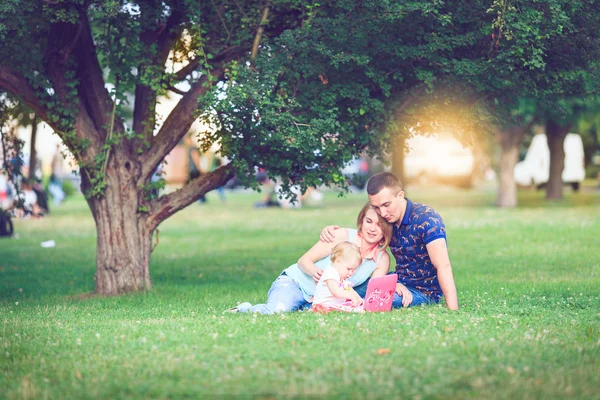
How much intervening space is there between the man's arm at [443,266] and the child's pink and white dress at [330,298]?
0.85m

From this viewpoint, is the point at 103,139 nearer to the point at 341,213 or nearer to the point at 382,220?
the point at 382,220

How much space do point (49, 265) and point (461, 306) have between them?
9.32 meters

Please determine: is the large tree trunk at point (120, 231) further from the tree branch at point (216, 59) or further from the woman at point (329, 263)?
the woman at point (329, 263)

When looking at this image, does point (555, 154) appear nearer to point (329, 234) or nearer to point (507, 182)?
point (507, 182)

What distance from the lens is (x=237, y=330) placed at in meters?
7.56

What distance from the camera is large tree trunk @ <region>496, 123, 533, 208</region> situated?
2912 centimetres

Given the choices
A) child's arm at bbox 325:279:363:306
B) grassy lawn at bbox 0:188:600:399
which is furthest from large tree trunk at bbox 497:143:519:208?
child's arm at bbox 325:279:363:306

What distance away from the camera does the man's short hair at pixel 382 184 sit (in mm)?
8438

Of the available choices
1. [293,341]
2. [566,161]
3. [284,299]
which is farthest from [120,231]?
[566,161]

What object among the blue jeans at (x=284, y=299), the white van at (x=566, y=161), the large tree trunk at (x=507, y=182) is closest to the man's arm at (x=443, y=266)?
the blue jeans at (x=284, y=299)

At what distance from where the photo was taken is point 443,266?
8.36 metres

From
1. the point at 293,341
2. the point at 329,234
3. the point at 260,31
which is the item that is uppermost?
the point at 260,31

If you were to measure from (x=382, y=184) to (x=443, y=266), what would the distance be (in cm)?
101

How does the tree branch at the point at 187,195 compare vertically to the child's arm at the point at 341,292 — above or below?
above
